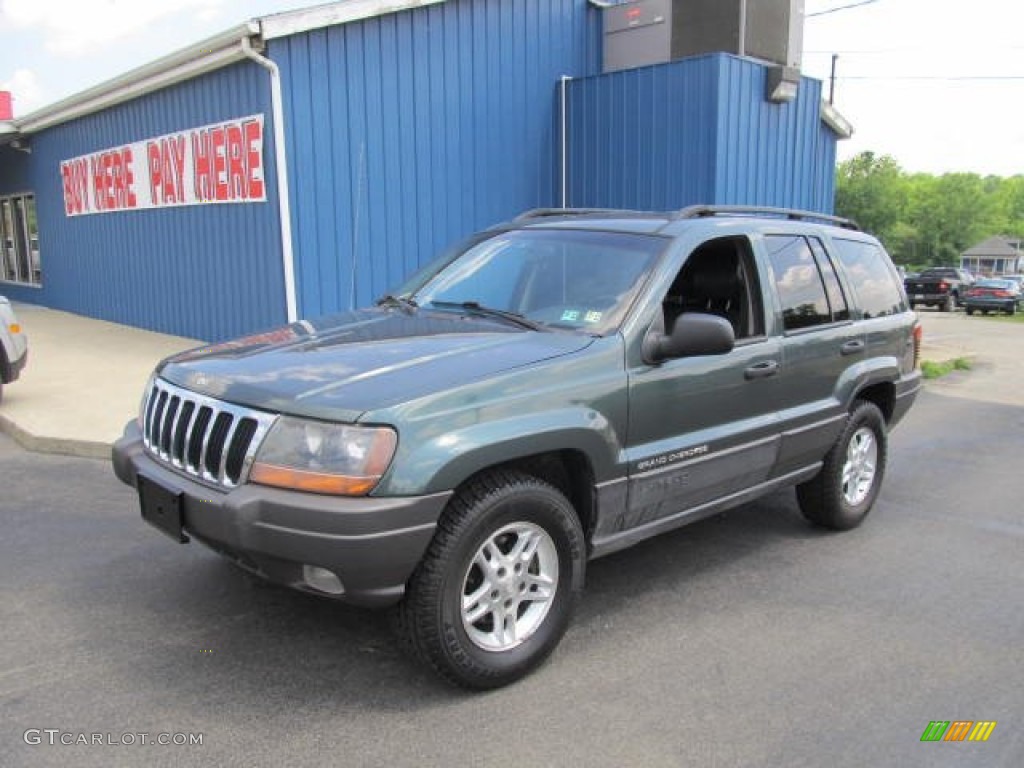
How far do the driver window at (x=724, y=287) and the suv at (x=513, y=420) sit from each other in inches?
0.4

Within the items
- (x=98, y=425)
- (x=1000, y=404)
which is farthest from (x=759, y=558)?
(x=1000, y=404)

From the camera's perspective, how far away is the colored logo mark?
3070 mm

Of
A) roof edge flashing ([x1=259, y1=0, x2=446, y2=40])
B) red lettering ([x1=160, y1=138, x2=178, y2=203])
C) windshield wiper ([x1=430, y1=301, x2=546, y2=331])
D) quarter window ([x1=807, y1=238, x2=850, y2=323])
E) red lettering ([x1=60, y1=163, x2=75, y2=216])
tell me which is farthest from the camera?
red lettering ([x1=60, y1=163, x2=75, y2=216])

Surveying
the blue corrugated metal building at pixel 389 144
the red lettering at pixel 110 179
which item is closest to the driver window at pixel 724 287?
the blue corrugated metal building at pixel 389 144

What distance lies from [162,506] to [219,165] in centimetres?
845

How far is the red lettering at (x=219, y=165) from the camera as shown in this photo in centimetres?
1073

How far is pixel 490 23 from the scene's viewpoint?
11336mm

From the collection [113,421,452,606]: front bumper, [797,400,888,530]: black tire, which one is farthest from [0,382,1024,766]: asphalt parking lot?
[113,421,452,606]: front bumper

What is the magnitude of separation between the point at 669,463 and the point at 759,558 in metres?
1.28

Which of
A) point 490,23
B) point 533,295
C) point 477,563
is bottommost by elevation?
point 477,563

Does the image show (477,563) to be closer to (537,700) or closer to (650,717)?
(537,700)

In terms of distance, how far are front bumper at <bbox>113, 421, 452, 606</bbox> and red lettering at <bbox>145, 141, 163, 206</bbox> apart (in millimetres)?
10475

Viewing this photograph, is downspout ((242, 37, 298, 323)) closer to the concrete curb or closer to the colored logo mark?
the concrete curb

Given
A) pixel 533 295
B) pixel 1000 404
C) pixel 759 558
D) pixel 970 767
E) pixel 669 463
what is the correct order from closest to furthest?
pixel 970 767 → pixel 669 463 → pixel 533 295 → pixel 759 558 → pixel 1000 404
